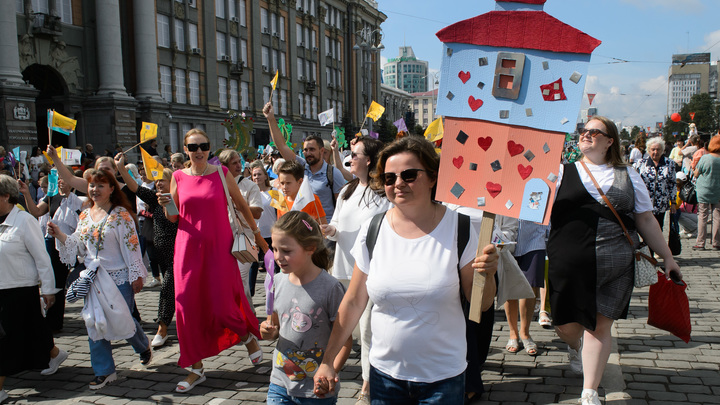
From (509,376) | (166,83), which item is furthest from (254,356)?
(166,83)

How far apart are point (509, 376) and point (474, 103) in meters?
3.09

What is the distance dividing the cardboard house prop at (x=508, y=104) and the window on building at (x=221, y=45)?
1627 inches

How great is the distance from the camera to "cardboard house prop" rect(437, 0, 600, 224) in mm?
2707

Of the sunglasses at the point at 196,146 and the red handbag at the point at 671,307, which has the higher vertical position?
the sunglasses at the point at 196,146

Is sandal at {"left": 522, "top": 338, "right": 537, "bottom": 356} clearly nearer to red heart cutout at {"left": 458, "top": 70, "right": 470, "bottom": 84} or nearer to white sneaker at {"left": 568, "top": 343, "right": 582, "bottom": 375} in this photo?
white sneaker at {"left": 568, "top": 343, "right": 582, "bottom": 375}

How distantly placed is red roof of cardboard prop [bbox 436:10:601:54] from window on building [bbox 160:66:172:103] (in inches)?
1396

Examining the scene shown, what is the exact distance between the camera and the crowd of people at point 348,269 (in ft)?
8.93

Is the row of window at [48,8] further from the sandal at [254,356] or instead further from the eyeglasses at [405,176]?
the eyeglasses at [405,176]

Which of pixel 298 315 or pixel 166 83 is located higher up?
pixel 166 83

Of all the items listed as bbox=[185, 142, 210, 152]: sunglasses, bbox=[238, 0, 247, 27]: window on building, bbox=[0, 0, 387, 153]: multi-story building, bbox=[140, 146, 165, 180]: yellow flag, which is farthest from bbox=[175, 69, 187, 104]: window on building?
bbox=[185, 142, 210, 152]: sunglasses

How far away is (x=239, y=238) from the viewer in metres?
5.25

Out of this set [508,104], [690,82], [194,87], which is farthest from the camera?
[690,82]

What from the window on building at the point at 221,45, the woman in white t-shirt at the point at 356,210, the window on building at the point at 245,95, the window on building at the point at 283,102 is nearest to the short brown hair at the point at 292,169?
the woman in white t-shirt at the point at 356,210

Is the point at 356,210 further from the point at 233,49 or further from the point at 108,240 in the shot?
the point at 233,49
